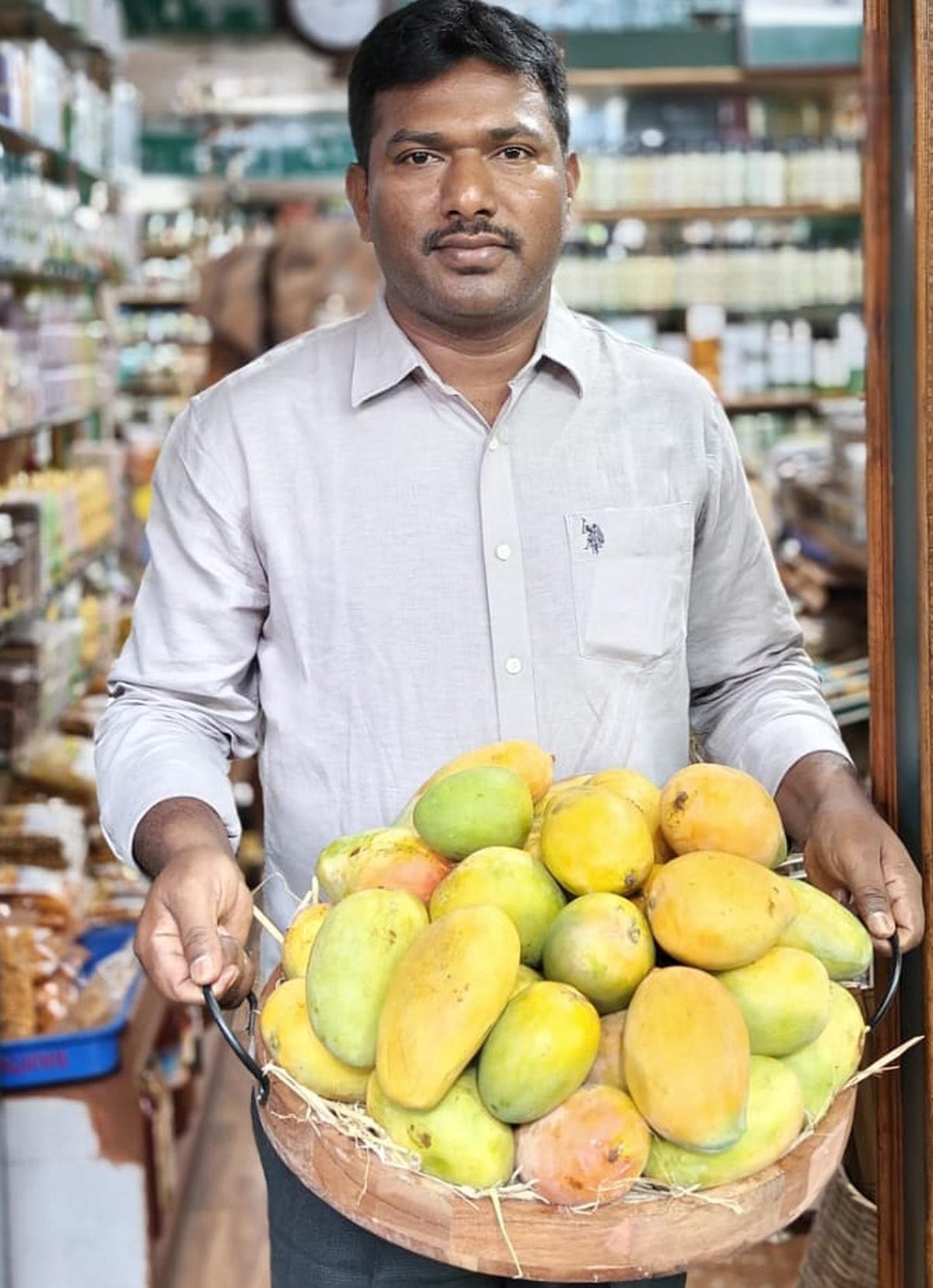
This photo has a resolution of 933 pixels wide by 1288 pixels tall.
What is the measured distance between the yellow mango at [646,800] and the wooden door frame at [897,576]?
0.28 m

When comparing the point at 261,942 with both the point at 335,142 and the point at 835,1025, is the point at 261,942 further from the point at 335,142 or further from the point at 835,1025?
the point at 335,142

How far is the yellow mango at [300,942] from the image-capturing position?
1.35 meters

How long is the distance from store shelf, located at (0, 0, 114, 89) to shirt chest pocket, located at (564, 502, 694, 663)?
8.86 ft

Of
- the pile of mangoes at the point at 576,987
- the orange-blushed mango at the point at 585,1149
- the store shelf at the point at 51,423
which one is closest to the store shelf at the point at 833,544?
the store shelf at the point at 51,423

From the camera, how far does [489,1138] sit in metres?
1.17

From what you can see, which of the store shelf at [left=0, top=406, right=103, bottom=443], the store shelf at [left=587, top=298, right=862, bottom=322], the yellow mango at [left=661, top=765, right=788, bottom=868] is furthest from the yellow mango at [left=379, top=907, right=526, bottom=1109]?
the store shelf at [left=587, top=298, right=862, bottom=322]

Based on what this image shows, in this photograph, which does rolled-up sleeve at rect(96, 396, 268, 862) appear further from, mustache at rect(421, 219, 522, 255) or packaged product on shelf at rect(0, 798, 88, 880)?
packaged product on shelf at rect(0, 798, 88, 880)

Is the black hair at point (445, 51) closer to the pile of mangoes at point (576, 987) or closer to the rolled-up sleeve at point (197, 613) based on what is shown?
the rolled-up sleeve at point (197, 613)

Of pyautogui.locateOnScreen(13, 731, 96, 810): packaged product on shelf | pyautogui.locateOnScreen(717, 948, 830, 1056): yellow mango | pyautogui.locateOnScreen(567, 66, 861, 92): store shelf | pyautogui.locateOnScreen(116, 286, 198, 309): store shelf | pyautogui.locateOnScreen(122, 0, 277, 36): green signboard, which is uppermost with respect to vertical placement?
pyautogui.locateOnScreen(122, 0, 277, 36): green signboard

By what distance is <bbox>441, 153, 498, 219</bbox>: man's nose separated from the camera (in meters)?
1.70

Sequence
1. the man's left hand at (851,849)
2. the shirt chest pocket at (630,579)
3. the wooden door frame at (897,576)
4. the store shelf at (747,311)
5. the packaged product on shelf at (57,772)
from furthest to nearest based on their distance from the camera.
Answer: the store shelf at (747,311), the packaged product on shelf at (57,772), the shirt chest pocket at (630,579), the wooden door frame at (897,576), the man's left hand at (851,849)

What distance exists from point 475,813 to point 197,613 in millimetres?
547

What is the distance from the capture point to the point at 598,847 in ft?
4.29

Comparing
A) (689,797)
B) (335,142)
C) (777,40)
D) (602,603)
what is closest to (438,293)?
(602,603)
